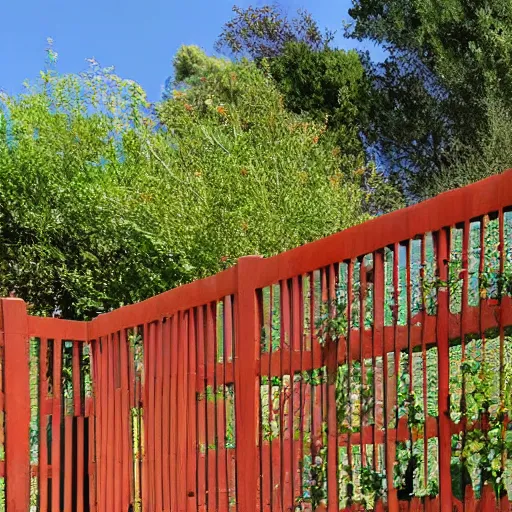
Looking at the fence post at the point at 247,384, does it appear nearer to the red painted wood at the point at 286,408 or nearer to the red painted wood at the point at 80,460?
the red painted wood at the point at 286,408

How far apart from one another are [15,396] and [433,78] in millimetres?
17466

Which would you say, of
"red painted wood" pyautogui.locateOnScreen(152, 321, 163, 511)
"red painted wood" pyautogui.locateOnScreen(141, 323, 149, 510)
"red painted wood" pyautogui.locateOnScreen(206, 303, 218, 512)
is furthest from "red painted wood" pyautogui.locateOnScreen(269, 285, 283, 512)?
"red painted wood" pyautogui.locateOnScreen(141, 323, 149, 510)

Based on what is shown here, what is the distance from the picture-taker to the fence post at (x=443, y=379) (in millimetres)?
2035

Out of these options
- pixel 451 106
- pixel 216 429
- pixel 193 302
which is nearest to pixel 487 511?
pixel 216 429

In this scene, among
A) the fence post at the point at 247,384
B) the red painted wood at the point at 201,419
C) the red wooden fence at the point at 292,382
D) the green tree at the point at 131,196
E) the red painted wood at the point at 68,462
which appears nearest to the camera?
the red wooden fence at the point at 292,382

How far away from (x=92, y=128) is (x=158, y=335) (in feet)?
29.5

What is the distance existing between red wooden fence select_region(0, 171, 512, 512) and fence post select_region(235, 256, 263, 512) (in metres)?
0.01

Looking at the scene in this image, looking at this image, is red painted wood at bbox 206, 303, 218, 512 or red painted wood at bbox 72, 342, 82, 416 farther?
red painted wood at bbox 72, 342, 82, 416

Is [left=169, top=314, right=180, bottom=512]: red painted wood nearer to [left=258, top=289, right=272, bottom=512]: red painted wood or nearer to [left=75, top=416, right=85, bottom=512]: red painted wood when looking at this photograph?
[left=258, top=289, right=272, bottom=512]: red painted wood

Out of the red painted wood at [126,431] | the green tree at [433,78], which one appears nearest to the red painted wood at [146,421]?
the red painted wood at [126,431]

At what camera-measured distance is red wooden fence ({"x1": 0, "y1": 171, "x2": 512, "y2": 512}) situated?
2.01 metres

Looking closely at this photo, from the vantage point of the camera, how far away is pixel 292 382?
2734mm

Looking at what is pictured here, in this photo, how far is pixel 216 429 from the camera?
3303mm

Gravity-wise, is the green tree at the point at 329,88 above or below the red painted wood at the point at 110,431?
above
